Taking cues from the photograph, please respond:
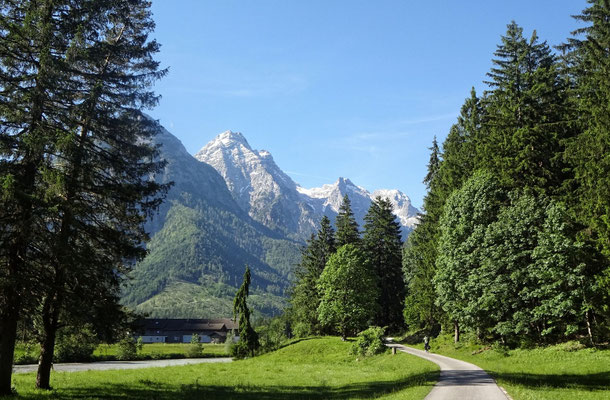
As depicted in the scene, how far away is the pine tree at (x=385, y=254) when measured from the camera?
2630 inches

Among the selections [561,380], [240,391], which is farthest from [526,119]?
[240,391]

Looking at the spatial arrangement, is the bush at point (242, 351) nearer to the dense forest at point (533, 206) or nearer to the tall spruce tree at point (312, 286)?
the tall spruce tree at point (312, 286)

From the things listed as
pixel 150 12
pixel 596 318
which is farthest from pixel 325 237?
pixel 150 12

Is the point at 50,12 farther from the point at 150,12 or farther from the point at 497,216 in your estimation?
the point at 497,216

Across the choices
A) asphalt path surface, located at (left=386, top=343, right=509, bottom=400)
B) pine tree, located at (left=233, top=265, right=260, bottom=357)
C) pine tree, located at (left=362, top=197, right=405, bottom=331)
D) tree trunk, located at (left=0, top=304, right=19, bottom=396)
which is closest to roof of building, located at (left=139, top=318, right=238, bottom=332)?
pine tree, located at (left=362, top=197, right=405, bottom=331)

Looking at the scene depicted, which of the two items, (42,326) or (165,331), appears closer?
(42,326)

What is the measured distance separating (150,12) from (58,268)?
14.0m

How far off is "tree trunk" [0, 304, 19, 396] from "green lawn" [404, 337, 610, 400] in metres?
18.4

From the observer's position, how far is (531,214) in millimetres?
30453

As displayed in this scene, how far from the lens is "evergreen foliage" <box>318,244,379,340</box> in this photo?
4997cm

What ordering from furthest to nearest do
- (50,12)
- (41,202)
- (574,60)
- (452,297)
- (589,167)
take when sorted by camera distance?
(574,60)
(452,297)
(589,167)
(50,12)
(41,202)

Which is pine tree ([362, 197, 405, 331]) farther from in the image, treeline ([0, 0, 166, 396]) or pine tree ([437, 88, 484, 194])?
treeline ([0, 0, 166, 396])

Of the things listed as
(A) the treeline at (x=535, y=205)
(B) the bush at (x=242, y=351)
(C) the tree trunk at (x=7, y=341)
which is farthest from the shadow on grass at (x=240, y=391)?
(B) the bush at (x=242, y=351)

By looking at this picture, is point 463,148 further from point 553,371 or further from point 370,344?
point 553,371
